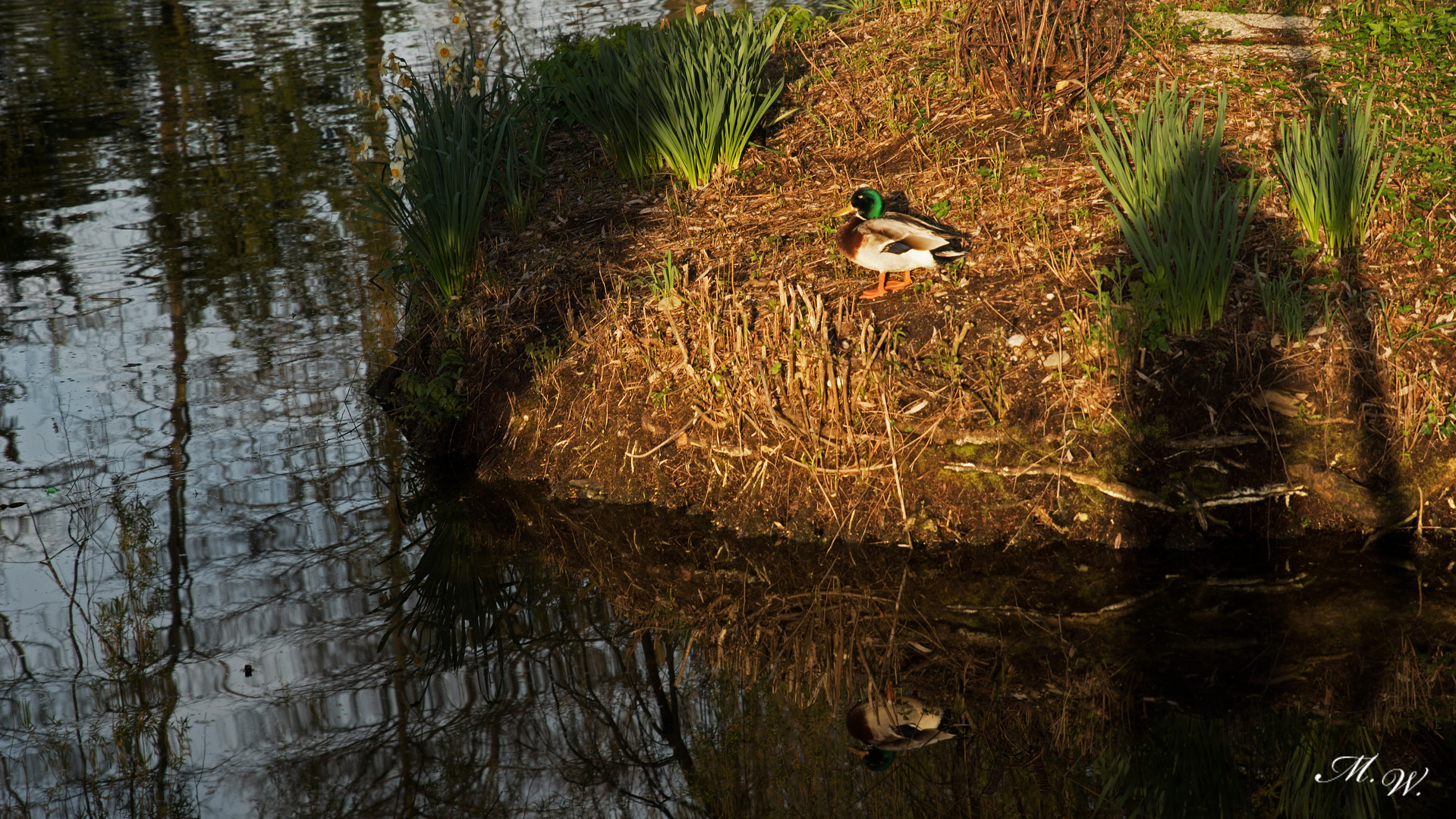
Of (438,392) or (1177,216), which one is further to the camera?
(438,392)

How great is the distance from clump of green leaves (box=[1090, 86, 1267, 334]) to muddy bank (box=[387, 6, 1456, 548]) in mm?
197

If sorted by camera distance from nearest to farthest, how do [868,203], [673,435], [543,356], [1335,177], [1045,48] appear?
[1335,177] → [673,435] → [868,203] → [543,356] → [1045,48]

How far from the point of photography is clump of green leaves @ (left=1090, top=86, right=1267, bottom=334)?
170 inches

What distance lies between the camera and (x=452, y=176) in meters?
5.60

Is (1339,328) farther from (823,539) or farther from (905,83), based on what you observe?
(905,83)

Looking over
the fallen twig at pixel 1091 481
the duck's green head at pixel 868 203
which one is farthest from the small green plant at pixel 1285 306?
the duck's green head at pixel 868 203

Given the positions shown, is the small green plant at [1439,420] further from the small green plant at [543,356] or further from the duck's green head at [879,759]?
the small green plant at [543,356]

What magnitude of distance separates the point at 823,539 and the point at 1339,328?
7.70 ft

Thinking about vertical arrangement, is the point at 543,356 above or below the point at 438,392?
above

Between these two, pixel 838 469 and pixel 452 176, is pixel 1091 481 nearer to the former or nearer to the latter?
pixel 838 469

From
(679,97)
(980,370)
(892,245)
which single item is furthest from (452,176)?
(980,370)

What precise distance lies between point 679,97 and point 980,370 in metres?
2.48

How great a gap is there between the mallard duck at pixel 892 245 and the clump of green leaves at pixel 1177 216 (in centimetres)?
78

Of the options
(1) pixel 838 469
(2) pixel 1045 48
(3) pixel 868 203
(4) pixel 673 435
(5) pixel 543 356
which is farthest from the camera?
(2) pixel 1045 48
